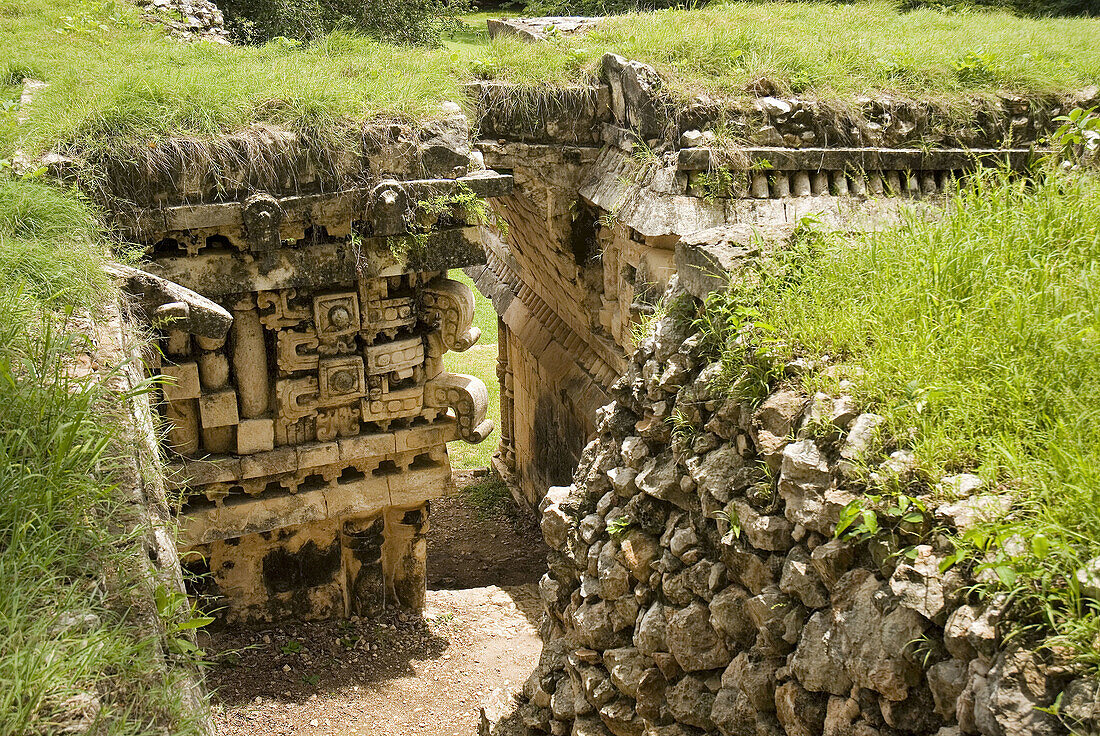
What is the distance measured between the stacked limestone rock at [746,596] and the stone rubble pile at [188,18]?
696 cm

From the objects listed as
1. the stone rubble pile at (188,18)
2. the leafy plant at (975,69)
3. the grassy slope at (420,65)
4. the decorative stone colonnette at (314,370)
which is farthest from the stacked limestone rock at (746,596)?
the stone rubble pile at (188,18)

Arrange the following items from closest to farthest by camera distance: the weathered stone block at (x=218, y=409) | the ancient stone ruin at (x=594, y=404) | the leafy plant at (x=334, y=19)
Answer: the ancient stone ruin at (x=594, y=404) < the weathered stone block at (x=218, y=409) < the leafy plant at (x=334, y=19)

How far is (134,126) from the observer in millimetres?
4914

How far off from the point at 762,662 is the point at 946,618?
74 cm

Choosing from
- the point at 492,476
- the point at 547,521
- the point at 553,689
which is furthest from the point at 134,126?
the point at 492,476

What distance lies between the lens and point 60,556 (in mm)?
2041

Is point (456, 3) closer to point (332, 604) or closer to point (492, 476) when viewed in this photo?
point (492, 476)

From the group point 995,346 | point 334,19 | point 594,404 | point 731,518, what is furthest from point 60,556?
point 334,19

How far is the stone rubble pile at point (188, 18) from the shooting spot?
354 inches

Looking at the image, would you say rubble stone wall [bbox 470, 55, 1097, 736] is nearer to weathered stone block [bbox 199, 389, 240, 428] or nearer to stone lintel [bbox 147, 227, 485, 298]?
stone lintel [bbox 147, 227, 485, 298]

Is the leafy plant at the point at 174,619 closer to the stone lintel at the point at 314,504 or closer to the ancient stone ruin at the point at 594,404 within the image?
the ancient stone ruin at the point at 594,404

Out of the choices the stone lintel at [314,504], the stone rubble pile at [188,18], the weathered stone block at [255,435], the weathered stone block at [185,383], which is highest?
the stone rubble pile at [188,18]

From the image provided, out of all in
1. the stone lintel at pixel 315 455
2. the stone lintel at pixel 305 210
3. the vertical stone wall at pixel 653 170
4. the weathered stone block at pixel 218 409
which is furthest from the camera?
the vertical stone wall at pixel 653 170

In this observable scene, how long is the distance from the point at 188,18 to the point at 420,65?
13.3 feet
